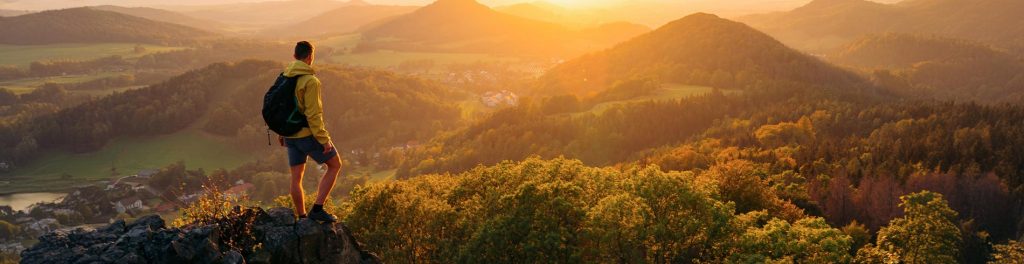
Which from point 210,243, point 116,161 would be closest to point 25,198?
point 116,161

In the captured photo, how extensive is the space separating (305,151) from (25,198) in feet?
630

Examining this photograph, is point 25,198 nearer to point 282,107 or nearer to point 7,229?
point 7,229

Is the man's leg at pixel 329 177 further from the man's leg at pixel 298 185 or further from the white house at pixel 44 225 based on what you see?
the white house at pixel 44 225

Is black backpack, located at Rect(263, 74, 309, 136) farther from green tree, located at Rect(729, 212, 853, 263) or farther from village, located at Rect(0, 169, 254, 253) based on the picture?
village, located at Rect(0, 169, 254, 253)

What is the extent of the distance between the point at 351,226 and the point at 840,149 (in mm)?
89611

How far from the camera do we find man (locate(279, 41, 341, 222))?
15773mm

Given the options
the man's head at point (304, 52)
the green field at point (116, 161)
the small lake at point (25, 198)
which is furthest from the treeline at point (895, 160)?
the small lake at point (25, 198)

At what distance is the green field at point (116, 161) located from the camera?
552ft

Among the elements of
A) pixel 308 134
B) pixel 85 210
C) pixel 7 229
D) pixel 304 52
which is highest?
pixel 304 52

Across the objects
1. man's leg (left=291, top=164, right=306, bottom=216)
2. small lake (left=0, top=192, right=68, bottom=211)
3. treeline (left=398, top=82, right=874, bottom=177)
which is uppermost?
man's leg (left=291, top=164, right=306, bottom=216)

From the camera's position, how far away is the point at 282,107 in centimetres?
1588

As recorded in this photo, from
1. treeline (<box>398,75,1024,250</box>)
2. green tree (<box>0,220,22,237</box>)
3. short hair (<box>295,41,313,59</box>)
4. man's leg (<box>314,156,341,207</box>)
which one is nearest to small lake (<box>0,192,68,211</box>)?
green tree (<box>0,220,22,237</box>)

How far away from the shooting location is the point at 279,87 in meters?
15.7

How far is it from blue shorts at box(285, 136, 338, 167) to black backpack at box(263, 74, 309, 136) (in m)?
0.69
